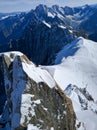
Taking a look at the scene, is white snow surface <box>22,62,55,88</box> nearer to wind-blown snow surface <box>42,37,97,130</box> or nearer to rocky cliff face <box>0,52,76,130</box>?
rocky cliff face <box>0,52,76,130</box>

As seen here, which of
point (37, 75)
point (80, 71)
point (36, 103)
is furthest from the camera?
point (80, 71)

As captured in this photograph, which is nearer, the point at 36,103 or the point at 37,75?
the point at 36,103

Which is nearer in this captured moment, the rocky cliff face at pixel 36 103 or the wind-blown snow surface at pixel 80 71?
the rocky cliff face at pixel 36 103

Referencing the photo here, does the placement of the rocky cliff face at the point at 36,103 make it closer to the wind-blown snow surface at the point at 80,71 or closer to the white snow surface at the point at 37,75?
the white snow surface at the point at 37,75

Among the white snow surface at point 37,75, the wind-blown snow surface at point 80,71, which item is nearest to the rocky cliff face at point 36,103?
the white snow surface at point 37,75

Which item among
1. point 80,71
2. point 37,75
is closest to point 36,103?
point 37,75

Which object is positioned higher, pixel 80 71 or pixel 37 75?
pixel 37 75

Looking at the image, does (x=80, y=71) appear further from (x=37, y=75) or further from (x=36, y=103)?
(x=36, y=103)

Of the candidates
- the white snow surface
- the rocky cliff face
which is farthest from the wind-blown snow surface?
the white snow surface
